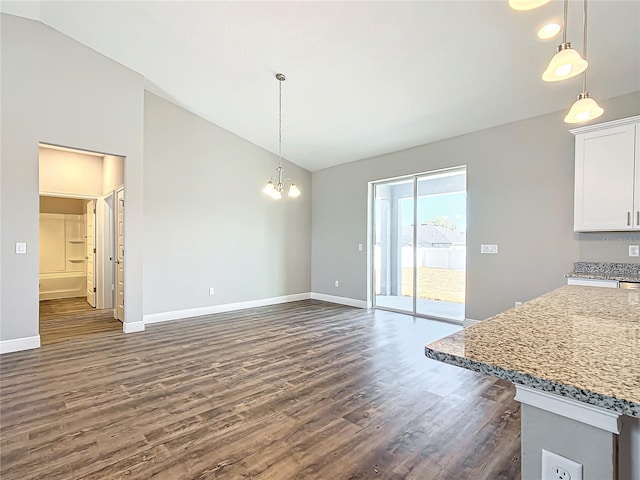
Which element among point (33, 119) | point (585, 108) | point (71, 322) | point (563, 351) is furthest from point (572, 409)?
point (71, 322)

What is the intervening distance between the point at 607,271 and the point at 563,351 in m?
3.91

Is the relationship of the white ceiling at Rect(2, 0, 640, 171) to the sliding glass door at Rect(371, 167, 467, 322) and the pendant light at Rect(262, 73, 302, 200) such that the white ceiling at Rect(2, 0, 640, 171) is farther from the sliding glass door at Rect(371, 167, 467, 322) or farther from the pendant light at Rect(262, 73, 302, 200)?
the sliding glass door at Rect(371, 167, 467, 322)

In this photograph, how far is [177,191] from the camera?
5.59 metres

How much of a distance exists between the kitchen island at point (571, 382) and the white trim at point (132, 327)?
193 inches

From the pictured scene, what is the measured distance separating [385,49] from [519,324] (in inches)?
132

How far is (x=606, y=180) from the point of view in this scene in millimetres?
3586

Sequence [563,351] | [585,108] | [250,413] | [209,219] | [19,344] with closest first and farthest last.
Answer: [563,351] → [585,108] → [250,413] → [19,344] → [209,219]

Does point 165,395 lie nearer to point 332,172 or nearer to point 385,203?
point 385,203

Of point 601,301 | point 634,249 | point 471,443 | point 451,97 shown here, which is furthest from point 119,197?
point 634,249

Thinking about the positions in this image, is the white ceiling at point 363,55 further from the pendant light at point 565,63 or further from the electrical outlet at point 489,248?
the electrical outlet at point 489,248

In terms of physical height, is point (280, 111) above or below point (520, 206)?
above

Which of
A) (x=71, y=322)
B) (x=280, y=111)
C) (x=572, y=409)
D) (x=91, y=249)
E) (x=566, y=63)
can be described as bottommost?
(x=71, y=322)

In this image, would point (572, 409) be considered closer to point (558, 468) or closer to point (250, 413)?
point (558, 468)

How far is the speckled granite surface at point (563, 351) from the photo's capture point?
0.69 metres
